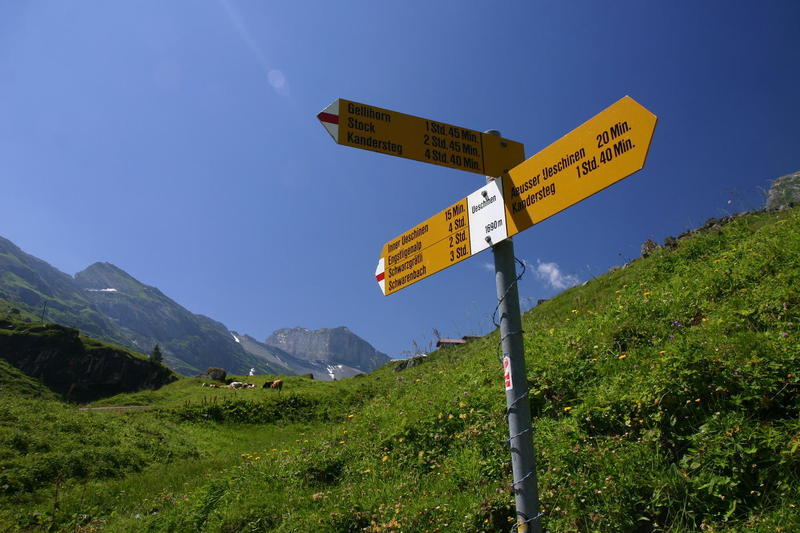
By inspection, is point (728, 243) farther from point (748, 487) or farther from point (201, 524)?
point (201, 524)

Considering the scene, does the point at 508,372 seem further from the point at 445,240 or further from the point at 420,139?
the point at 420,139

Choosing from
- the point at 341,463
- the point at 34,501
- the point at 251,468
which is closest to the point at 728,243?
the point at 341,463

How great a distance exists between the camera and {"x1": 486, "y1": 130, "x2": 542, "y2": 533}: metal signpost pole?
292 centimetres

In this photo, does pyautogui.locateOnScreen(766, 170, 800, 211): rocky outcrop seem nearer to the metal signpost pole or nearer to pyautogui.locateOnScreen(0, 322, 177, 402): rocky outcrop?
the metal signpost pole

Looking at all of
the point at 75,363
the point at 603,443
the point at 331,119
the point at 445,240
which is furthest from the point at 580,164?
the point at 75,363

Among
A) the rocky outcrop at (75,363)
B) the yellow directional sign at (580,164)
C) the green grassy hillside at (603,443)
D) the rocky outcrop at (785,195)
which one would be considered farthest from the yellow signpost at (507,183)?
the rocky outcrop at (75,363)

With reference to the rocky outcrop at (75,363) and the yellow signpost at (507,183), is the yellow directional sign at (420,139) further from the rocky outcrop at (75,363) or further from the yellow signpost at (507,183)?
the rocky outcrop at (75,363)

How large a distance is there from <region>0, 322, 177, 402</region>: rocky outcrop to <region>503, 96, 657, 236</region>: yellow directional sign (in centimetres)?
12674

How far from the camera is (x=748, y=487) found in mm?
4500

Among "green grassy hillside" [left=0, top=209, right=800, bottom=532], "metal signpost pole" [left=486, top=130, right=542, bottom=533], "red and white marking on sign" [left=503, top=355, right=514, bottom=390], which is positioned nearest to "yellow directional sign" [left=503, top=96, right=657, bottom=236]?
"metal signpost pole" [left=486, top=130, right=542, bottom=533]

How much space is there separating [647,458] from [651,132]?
409cm

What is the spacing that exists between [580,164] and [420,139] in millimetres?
1363

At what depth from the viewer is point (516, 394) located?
10.2 ft

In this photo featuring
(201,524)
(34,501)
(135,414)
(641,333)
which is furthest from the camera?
(135,414)
